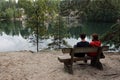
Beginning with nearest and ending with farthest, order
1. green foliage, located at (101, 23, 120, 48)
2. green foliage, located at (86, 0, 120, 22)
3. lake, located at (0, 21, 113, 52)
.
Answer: green foliage, located at (101, 23, 120, 48) < lake, located at (0, 21, 113, 52) < green foliage, located at (86, 0, 120, 22)

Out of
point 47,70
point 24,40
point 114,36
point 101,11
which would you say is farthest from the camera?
point 101,11

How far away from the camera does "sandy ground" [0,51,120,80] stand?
8.20 metres

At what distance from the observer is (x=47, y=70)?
8.95 metres

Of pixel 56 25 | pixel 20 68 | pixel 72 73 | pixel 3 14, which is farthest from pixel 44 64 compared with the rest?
pixel 3 14

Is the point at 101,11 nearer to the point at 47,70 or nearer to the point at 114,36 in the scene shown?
the point at 114,36

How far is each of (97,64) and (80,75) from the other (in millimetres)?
1085

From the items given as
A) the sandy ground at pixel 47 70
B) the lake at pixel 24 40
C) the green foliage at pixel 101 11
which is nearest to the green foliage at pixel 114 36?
the sandy ground at pixel 47 70

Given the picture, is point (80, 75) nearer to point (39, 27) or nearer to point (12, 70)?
point (12, 70)

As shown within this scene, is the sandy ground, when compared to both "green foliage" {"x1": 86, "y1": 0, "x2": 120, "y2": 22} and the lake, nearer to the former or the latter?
the lake

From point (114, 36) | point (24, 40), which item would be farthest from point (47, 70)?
point (24, 40)

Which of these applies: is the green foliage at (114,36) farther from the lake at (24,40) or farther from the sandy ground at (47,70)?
the lake at (24,40)

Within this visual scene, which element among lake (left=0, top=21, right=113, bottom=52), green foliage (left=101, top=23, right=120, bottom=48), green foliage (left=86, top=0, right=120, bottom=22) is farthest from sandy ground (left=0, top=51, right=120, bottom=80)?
green foliage (left=86, top=0, right=120, bottom=22)

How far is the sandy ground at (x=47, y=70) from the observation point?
26.9 ft

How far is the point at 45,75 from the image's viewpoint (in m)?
8.38
